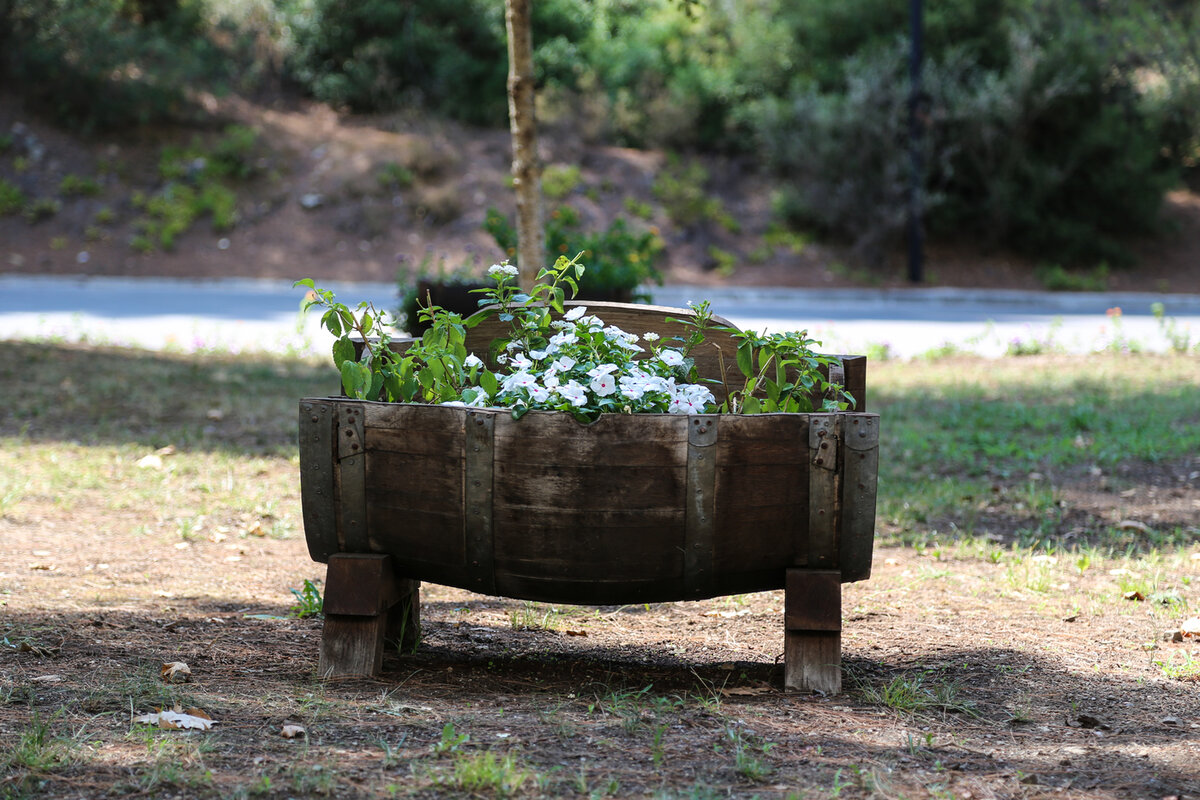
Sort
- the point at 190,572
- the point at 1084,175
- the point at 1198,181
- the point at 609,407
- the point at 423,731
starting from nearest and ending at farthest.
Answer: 1. the point at 423,731
2. the point at 609,407
3. the point at 190,572
4. the point at 1084,175
5. the point at 1198,181

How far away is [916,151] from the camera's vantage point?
1656cm

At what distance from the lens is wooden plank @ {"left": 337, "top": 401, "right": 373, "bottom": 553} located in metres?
2.73

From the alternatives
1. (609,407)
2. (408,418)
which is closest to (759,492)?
(609,407)

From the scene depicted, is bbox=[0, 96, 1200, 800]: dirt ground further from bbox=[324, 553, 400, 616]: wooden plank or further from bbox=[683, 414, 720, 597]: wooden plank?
bbox=[683, 414, 720, 597]: wooden plank

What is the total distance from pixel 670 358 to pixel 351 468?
0.88 m

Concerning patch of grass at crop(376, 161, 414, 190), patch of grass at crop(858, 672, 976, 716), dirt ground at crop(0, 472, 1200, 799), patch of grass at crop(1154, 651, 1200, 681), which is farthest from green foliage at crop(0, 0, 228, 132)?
patch of grass at crop(1154, 651, 1200, 681)

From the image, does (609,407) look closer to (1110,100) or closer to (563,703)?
(563,703)

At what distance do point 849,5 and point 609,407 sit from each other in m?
18.5

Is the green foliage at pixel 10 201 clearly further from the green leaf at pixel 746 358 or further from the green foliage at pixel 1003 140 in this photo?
the green leaf at pixel 746 358

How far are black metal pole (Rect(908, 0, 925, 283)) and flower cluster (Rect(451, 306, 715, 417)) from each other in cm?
1455

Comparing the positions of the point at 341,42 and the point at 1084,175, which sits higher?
the point at 341,42

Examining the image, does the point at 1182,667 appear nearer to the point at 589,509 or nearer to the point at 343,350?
the point at 589,509

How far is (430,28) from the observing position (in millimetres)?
21031

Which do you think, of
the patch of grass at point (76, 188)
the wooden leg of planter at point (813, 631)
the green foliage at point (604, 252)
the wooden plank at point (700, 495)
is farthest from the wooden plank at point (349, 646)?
the patch of grass at point (76, 188)
